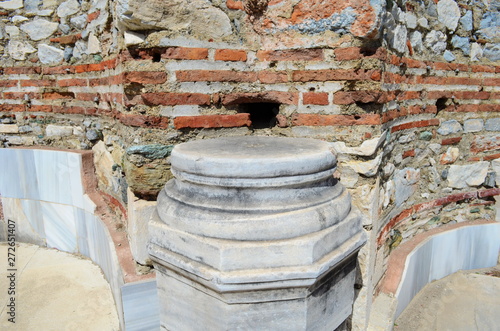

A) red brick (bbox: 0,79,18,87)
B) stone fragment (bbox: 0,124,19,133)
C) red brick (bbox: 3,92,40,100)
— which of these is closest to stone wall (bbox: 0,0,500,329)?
red brick (bbox: 3,92,40,100)

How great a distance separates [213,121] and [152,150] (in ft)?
1.25

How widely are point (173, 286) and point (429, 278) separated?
234 cm

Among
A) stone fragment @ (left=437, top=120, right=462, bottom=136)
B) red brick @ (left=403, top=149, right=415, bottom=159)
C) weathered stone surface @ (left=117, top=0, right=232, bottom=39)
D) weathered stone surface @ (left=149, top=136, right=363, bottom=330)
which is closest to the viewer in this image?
weathered stone surface @ (left=149, top=136, right=363, bottom=330)

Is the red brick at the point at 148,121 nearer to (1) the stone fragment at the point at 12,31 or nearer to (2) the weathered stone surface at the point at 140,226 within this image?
(2) the weathered stone surface at the point at 140,226

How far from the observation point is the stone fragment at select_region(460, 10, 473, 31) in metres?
2.88

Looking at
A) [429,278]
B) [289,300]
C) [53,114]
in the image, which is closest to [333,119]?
[289,300]

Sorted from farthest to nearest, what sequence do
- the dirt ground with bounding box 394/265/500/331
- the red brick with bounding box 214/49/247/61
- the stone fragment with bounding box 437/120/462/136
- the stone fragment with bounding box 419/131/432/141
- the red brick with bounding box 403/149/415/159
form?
1. the stone fragment with bounding box 437/120/462/136
2. the stone fragment with bounding box 419/131/432/141
3. the red brick with bounding box 403/149/415/159
4. the dirt ground with bounding box 394/265/500/331
5. the red brick with bounding box 214/49/247/61

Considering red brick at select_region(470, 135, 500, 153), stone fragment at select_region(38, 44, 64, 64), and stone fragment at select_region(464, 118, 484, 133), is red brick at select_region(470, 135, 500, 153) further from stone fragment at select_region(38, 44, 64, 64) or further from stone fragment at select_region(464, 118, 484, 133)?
stone fragment at select_region(38, 44, 64, 64)

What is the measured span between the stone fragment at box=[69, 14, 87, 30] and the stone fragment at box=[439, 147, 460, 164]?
3168 mm

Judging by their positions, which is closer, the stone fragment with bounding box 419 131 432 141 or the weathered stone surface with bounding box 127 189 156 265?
the weathered stone surface with bounding box 127 189 156 265

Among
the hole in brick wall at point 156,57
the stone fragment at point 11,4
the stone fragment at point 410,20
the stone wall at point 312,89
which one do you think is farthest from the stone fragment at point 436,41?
the stone fragment at point 11,4

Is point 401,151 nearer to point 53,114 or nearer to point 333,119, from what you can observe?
point 333,119

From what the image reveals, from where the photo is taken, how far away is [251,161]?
4.12 ft

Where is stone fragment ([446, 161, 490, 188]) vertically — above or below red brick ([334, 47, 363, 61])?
below
